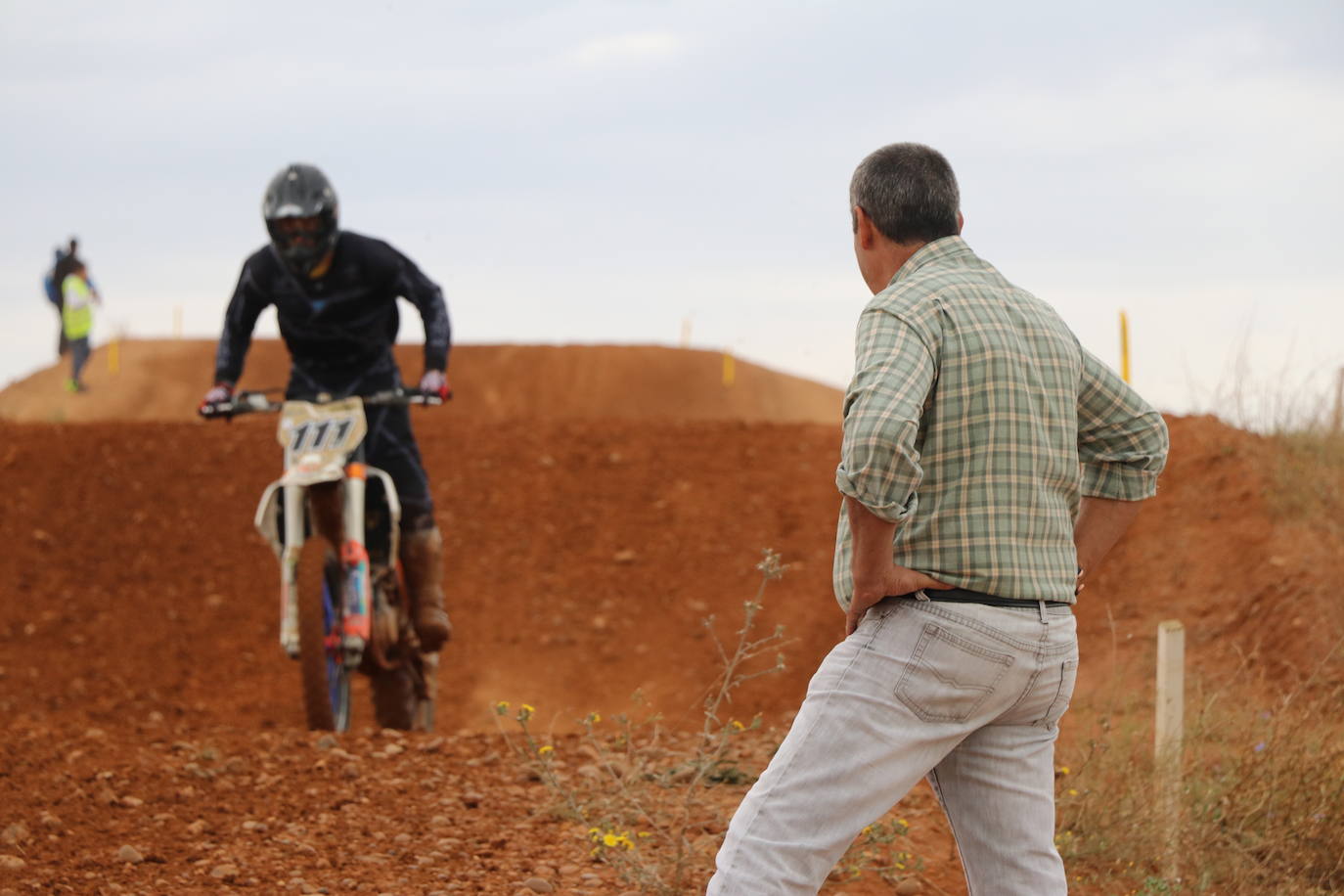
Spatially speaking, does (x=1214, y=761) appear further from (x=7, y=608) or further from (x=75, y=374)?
(x=75, y=374)

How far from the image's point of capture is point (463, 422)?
50.2ft

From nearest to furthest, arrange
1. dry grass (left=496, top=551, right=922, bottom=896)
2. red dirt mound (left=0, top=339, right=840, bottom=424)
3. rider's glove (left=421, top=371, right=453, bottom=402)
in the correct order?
dry grass (left=496, top=551, right=922, bottom=896) → rider's glove (left=421, top=371, right=453, bottom=402) → red dirt mound (left=0, top=339, right=840, bottom=424)

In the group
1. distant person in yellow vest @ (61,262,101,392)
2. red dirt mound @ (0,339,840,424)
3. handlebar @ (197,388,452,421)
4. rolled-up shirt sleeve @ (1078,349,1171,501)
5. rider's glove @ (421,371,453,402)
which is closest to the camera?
rolled-up shirt sleeve @ (1078,349,1171,501)

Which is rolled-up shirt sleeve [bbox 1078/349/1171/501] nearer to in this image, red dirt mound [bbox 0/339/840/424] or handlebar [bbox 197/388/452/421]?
handlebar [bbox 197/388/452/421]

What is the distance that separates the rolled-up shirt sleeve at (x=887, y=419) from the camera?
2375 mm

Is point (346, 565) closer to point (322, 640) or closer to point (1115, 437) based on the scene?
point (322, 640)

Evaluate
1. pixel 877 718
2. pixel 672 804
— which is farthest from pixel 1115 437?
pixel 672 804

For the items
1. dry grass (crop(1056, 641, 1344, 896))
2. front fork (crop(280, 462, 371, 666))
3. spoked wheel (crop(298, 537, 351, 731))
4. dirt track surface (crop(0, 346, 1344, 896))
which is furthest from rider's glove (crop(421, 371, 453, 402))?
dry grass (crop(1056, 641, 1344, 896))

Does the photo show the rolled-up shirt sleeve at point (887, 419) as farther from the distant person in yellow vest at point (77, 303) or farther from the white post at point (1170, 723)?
the distant person in yellow vest at point (77, 303)

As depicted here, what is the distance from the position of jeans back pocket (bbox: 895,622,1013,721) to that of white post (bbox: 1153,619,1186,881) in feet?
7.23

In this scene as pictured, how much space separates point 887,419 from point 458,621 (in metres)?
9.50

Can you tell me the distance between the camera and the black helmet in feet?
20.1

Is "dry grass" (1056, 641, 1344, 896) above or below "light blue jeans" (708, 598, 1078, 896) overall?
below

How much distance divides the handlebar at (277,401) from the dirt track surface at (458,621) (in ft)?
4.60
